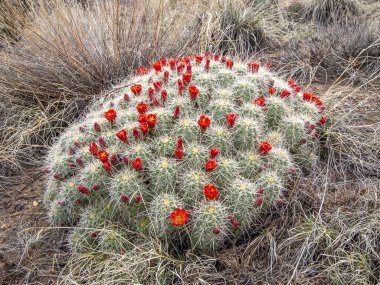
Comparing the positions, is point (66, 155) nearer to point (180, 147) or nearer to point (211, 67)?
point (180, 147)

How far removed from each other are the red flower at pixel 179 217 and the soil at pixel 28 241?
0.87 meters

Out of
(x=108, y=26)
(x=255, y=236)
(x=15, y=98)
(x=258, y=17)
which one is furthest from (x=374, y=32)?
(x=15, y=98)

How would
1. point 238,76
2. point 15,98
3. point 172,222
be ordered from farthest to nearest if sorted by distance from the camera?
point 15,98 < point 238,76 < point 172,222

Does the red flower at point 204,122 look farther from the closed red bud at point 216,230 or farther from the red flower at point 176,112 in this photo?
the closed red bud at point 216,230

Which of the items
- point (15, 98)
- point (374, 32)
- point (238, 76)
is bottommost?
point (374, 32)

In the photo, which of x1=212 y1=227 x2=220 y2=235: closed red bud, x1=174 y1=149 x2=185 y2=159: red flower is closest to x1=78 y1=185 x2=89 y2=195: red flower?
x1=174 y1=149 x2=185 y2=159: red flower

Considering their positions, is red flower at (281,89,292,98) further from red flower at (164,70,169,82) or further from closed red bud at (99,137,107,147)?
closed red bud at (99,137,107,147)

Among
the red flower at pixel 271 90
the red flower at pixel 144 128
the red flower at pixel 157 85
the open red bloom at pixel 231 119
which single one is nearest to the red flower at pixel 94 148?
the red flower at pixel 144 128

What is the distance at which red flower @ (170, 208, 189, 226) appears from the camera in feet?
7.99

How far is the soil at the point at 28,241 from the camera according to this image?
286cm

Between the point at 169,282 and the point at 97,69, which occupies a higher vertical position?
the point at 97,69

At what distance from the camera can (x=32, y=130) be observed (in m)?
4.02

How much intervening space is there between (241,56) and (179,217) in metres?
3.24

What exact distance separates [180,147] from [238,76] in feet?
3.51
